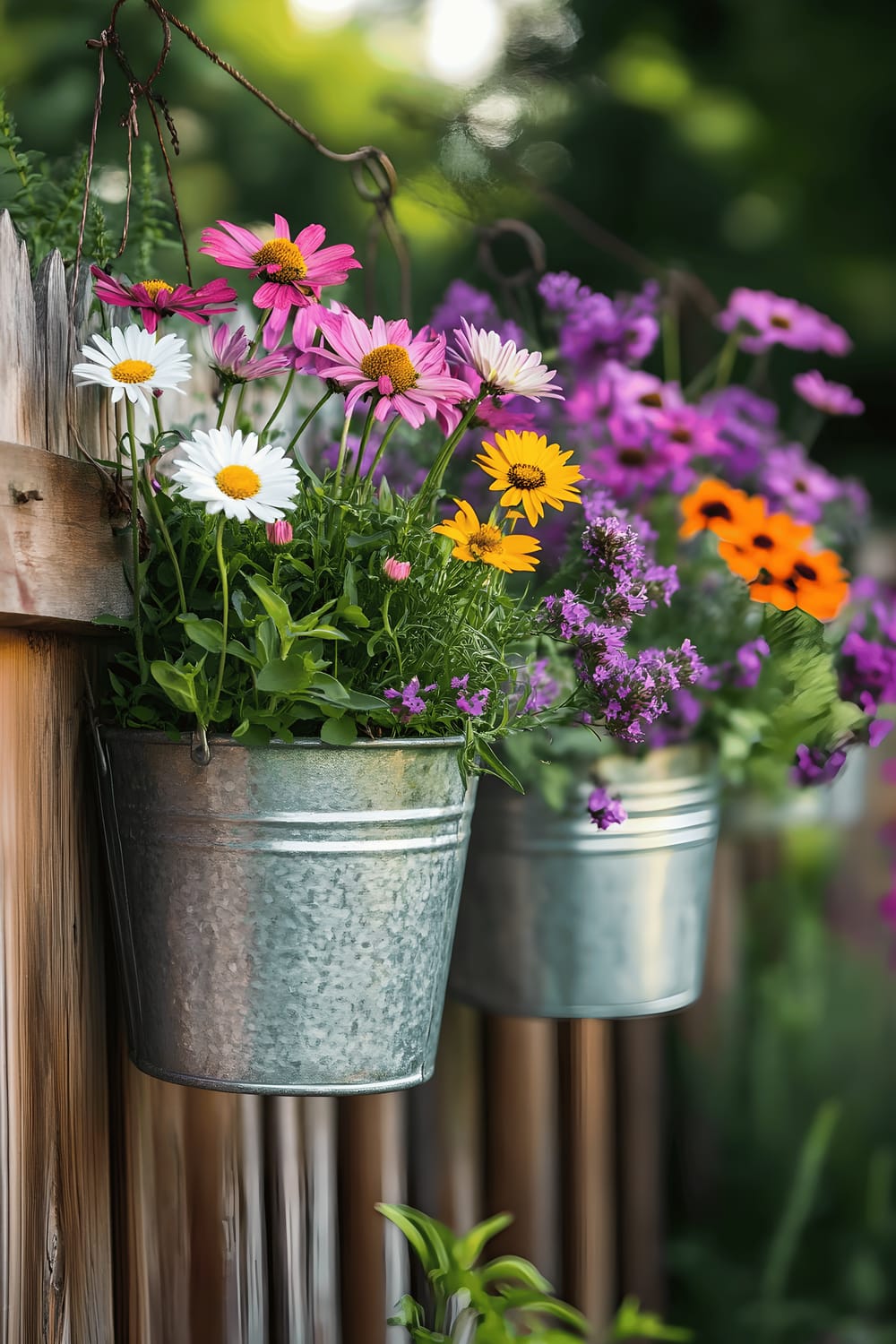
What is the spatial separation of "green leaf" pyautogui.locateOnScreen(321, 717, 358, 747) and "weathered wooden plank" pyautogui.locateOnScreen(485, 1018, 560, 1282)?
842mm

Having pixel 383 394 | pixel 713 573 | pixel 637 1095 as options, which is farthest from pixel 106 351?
pixel 637 1095

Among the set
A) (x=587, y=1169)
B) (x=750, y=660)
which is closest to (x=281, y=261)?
(x=750, y=660)

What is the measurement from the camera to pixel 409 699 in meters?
0.76

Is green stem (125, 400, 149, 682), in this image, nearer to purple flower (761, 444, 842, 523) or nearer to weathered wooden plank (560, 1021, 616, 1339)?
purple flower (761, 444, 842, 523)

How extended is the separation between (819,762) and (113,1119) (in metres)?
0.70

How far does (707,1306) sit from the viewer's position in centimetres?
207

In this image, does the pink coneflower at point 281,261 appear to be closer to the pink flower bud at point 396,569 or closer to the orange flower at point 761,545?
the pink flower bud at point 396,569

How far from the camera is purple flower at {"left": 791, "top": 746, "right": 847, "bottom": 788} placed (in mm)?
1069

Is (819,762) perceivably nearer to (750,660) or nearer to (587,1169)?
(750,660)

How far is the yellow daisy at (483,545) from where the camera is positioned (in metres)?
0.76

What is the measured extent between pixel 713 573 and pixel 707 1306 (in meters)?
1.53

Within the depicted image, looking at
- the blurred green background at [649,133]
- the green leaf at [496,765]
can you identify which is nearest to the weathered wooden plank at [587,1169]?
the green leaf at [496,765]

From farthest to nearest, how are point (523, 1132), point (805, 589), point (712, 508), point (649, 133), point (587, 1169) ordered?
point (649, 133) < point (587, 1169) < point (523, 1132) < point (712, 508) < point (805, 589)

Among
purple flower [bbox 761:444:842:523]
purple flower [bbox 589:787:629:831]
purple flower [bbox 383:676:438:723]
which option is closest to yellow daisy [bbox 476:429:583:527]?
purple flower [bbox 383:676:438:723]
